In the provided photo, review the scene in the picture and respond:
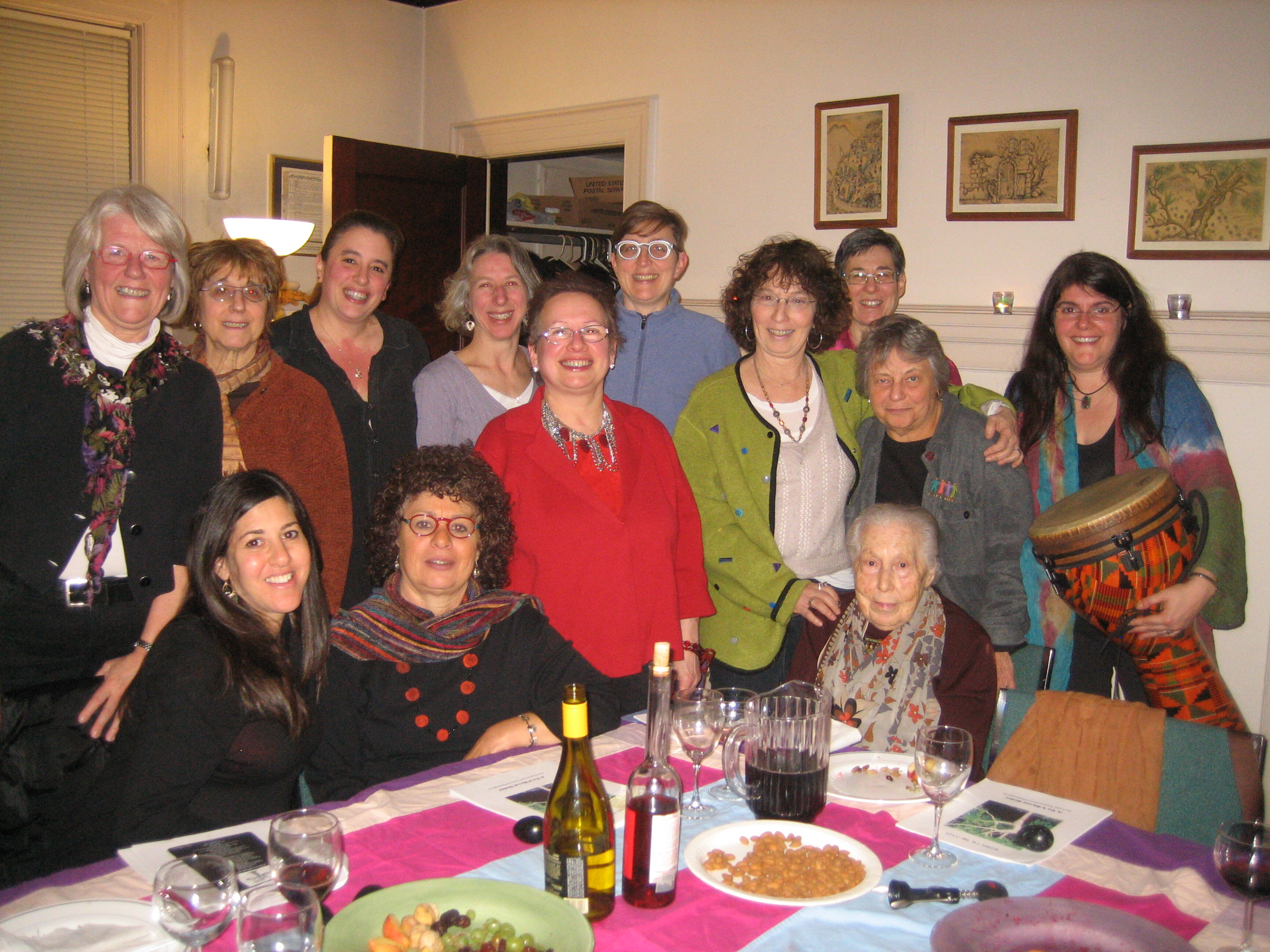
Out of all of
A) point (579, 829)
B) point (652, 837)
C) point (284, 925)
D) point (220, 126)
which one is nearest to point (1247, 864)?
point (652, 837)

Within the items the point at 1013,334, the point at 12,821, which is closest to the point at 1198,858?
the point at 12,821

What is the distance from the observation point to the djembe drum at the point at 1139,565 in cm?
238

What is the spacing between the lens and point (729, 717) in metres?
1.74

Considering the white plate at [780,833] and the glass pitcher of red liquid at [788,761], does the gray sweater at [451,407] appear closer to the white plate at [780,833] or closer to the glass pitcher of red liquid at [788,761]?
the glass pitcher of red liquid at [788,761]

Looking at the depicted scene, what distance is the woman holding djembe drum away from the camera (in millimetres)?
2545

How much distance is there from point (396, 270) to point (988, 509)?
3.55 m

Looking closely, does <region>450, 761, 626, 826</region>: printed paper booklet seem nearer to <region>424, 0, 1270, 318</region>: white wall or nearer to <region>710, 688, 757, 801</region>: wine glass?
<region>710, 688, 757, 801</region>: wine glass

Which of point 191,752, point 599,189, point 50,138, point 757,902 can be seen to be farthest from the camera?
point 599,189

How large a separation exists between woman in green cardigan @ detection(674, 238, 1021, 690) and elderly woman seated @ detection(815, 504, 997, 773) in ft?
1.26

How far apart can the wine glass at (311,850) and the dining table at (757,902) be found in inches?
3.8

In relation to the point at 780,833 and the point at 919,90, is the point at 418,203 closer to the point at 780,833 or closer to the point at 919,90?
the point at 919,90

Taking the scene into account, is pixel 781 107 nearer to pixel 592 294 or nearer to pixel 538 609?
pixel 592 294

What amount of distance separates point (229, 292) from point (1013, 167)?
274cm

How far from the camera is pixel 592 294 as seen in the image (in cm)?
255
